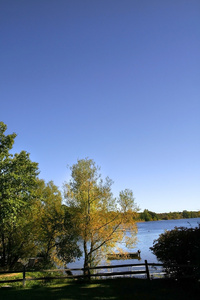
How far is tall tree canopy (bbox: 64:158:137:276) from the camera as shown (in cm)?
2205

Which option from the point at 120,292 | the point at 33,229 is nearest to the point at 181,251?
the point at 120,292

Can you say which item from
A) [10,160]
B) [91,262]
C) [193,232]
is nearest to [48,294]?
[193,232]

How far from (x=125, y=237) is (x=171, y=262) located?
10826 mm

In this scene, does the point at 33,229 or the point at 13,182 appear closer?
the point at 13,182

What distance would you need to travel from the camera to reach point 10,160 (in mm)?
21703

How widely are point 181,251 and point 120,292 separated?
3889 mm

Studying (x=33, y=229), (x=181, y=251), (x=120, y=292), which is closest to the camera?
(x=120, y=292)

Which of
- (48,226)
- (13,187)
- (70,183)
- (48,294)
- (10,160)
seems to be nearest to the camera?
(48,294)

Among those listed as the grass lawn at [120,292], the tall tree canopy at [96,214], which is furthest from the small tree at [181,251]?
the tall tree canopy at [96,214]

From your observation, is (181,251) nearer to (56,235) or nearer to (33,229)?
(56,235)

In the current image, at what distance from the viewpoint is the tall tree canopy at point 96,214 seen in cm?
2205

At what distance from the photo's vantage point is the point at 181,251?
11.5 m

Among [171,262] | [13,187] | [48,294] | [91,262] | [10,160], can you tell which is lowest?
[91,262]

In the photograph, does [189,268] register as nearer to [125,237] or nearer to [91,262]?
[125,237]
